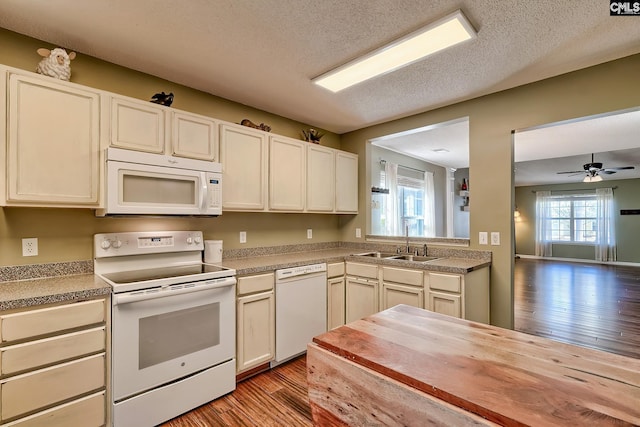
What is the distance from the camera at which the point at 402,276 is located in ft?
9.80

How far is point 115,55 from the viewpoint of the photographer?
7.65 feet

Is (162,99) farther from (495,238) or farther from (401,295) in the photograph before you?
(495,238)

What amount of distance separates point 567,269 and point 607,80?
7938mm

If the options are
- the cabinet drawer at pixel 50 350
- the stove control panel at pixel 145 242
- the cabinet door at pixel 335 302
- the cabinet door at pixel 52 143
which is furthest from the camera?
the cabinet door at pixel 335 302

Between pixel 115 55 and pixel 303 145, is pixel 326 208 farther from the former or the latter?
pixel 115 55

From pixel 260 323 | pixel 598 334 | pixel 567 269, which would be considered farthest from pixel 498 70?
pixel 567 269

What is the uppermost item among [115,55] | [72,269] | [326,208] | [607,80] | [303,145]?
[115,55]

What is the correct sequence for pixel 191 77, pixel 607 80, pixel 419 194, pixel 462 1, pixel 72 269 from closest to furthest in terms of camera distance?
pixel 462 1 → pixel 72 269 → pixel 607 80 → pixel 191 77 → pixel 419 194

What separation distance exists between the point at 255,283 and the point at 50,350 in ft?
4.40

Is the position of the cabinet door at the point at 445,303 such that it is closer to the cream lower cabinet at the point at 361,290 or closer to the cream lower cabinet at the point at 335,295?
the cream lower cabinet at the point at 361,290

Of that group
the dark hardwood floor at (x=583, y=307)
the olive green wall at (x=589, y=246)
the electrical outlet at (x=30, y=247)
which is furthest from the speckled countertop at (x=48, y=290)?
the olive green wall at (x=589, y=246)

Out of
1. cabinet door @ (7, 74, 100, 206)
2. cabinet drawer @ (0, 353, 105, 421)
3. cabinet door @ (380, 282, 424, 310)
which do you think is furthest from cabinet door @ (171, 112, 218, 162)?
cabinet door @ (380, 282, 424, 310)

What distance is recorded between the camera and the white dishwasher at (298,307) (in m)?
2.83

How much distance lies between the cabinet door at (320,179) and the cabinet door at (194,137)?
45.5 inches
